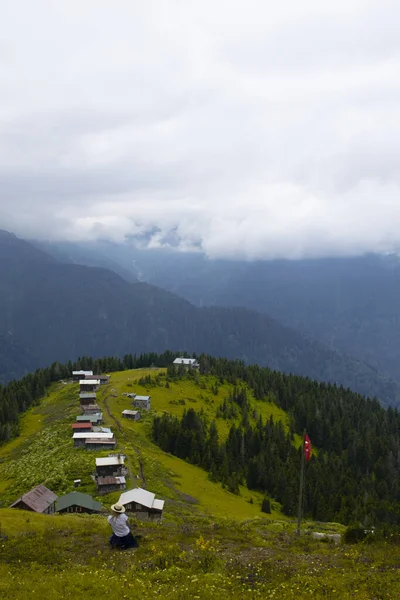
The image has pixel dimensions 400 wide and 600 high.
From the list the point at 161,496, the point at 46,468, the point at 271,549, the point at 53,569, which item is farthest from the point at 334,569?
the point at 46,468

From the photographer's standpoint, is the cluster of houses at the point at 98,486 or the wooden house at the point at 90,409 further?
the wooden house at the point at 90,409

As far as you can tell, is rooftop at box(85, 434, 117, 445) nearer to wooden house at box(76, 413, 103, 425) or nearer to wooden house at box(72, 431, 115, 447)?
wooden house at box(72, 431, 115, 447)

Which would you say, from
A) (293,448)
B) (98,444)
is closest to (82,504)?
(98,444)

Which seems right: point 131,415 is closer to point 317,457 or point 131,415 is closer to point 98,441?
point 98,441

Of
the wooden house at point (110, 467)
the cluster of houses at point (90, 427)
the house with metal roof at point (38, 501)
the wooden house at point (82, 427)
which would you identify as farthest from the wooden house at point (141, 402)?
the house with metal roof at point (38, 501)

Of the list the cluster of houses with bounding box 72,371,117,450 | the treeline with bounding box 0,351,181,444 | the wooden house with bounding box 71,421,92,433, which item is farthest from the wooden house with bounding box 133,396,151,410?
the treeline with bounding box 0,351,181,444

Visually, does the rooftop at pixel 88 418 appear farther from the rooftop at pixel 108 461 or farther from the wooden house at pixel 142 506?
the wooden house at pixel 142 506
